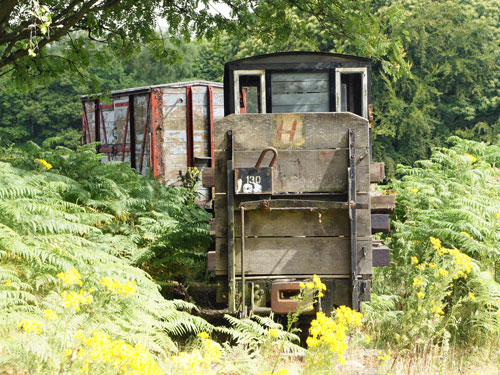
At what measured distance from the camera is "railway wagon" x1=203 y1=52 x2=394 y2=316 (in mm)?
5535

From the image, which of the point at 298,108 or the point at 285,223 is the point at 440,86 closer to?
the point at 298,108

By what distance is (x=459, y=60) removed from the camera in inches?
1156

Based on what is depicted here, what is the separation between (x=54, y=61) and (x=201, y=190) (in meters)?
6.79

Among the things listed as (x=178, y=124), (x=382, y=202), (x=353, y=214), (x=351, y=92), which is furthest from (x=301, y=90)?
(x=178, y=124)

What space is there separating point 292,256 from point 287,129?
124cm

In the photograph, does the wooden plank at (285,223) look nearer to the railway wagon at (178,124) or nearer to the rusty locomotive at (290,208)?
the rusty locomotive at (290,208)

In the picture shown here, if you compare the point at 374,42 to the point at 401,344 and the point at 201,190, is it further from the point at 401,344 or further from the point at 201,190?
the point at 201,190

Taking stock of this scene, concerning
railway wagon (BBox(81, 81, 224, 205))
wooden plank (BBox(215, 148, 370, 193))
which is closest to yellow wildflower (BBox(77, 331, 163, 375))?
wooden plank (BBox(215, 148, 370, 193))

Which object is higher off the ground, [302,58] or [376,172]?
[302,58]

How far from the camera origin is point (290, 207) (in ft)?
18.0

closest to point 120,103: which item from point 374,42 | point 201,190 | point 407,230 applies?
point 201,190

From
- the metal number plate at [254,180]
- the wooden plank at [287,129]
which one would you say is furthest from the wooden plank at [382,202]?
the metal number plate at [254,180]

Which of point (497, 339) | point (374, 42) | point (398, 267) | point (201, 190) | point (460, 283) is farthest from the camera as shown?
point (201, 190)

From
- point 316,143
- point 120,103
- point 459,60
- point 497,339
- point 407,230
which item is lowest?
point 497,339
